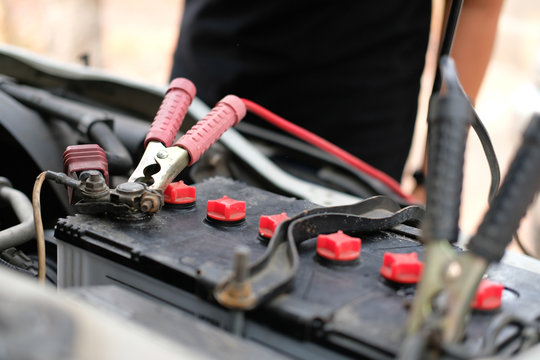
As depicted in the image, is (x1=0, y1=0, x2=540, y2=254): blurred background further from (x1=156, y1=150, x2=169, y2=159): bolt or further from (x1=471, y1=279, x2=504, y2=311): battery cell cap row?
(x1=471, y1=279, x2=504, y2=311): battery cell cap row

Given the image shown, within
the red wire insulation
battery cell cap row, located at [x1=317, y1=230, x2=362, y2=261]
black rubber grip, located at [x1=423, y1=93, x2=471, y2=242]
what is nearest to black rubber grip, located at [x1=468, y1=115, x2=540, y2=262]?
black rubber grip, located at [x1=423, y1=93, x2=471, y2=242]

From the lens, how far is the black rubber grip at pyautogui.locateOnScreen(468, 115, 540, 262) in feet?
1.18

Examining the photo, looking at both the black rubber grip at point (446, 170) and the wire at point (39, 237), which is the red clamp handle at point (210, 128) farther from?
the black rubber grip at point (446, 170)

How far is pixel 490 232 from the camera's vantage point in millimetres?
362

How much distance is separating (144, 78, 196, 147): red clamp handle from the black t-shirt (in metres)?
0.63

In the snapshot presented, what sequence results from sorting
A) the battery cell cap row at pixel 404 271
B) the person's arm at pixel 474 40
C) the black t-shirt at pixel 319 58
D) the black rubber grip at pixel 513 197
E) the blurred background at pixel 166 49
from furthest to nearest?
1. the blurred background at pixel 166 49
2. the person's arm at pixel 474 40
3. the black t-shirt at pixel 319 58
4. the battery cell cap row at pixel 404 271
5. the black rubber grip at pixel 513 197

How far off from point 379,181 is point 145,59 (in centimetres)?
493

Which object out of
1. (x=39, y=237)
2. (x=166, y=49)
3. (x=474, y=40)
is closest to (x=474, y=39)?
(x=474, y=40)

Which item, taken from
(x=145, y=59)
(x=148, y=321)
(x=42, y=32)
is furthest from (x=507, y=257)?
(x=145, y=59)

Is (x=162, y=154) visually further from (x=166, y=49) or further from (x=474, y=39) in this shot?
(x=166, y=49)

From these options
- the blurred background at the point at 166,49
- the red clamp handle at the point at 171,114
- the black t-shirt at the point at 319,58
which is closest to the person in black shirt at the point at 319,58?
the black t-shirt at the point at 319,58

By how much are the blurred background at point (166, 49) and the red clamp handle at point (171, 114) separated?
73 cm

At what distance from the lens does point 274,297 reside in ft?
1.42

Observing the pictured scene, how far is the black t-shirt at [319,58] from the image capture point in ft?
4.18
